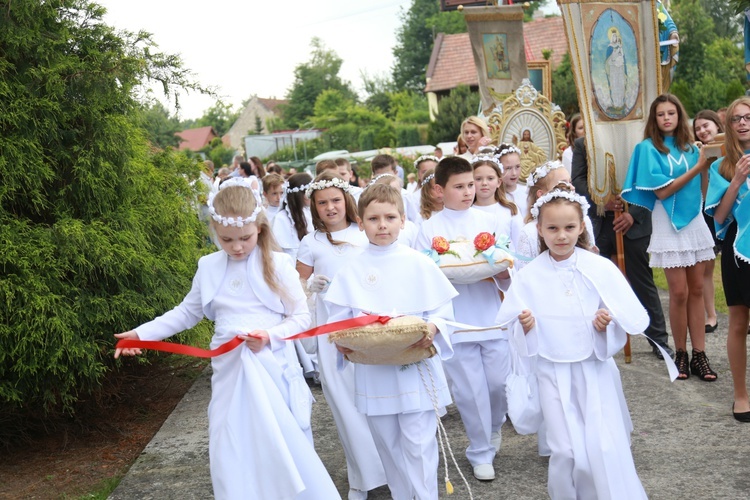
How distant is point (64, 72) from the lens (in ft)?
20.8

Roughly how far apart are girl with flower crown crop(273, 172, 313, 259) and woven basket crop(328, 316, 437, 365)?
3151 mm

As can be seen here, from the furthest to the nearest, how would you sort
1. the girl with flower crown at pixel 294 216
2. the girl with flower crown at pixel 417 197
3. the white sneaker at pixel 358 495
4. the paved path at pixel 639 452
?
the girl with flower crown at pixel 417 197, the girl with flower crown at pixel 294 216, the white sneaker at pixel 358 495, the paved path at pixel 639 452

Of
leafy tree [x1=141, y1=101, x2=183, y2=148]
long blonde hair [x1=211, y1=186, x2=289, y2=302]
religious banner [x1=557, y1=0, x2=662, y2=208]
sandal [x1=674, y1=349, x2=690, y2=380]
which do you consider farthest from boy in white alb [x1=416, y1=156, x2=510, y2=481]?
leafy tree [x1=141, y1=101, x2=183, y2=148]

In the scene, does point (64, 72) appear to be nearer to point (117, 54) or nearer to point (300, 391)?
point (117, 54)

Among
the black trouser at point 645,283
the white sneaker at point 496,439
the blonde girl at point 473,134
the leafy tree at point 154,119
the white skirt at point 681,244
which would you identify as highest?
the leafy tree at point 154,119

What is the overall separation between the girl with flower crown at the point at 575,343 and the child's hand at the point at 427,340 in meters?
0.46

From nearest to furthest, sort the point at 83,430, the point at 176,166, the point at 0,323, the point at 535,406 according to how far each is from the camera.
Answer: the point at 535,406, the point at 0,323, the point at 83,430, the point at 176,166

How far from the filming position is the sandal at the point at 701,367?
7.19 meters

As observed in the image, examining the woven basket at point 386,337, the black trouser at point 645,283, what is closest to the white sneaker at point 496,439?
the woven basket at point 386,337

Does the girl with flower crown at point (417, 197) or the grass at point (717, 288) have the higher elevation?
the girl with flower crown at point (417, 197)

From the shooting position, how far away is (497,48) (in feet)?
36.9

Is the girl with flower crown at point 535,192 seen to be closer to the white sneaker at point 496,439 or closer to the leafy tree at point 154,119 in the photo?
the white sneaker at point 496,439

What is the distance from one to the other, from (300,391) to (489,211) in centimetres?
231

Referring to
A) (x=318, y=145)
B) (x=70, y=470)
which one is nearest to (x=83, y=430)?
(x=70, y=470)
